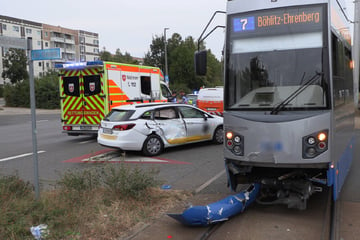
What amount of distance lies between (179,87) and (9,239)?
4553 centimetres

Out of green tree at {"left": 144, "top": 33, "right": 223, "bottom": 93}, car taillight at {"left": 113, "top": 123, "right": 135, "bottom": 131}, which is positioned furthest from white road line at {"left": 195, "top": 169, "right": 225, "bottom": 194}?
green tree at {"left": 144, "top": 33, "right": 223, "bottom": 93}

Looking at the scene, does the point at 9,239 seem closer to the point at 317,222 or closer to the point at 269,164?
the point at 269,164

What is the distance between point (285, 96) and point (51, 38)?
102 m

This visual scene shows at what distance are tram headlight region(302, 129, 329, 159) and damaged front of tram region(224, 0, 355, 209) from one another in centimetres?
1

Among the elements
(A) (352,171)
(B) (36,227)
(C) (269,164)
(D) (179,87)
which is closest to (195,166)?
(A) (352,171)

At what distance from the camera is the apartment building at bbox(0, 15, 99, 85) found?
82.5 meters

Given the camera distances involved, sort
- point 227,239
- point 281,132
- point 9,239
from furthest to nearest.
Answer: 1. point 281,132
2. point 227,239
3. point 9,239

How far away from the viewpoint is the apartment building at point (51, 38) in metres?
82.5

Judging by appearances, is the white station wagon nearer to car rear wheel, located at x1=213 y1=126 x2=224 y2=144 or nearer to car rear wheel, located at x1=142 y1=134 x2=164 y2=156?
car rear wheel, located at x1=142 y1=134 x2=164 y2=156

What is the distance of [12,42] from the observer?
16.1 feet

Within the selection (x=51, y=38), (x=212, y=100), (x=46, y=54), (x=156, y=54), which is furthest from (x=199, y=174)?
(x=51, y=38)

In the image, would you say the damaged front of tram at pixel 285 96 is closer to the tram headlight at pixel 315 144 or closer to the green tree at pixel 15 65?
the tram headlight at pixel 315 144

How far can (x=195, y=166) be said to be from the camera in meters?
8.99

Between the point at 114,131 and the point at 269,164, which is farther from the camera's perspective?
the point at 114,131
